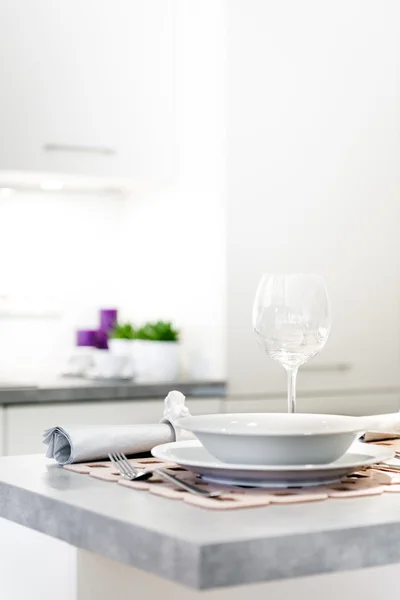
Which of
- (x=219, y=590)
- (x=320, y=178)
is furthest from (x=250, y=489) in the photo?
(x=320, y=178)

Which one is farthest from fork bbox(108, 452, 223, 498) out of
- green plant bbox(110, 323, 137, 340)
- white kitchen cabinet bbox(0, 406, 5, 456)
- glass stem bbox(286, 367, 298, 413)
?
green plant bbox(110, 323, 137, 340)

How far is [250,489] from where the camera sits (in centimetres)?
103

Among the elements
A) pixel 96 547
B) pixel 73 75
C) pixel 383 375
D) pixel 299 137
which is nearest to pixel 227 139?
pixel 299 137

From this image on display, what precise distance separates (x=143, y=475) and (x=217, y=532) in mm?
268

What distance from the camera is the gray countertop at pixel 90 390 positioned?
243cm

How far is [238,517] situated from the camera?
0.90 metres

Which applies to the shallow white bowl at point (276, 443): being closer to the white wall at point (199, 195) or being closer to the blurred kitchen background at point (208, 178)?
the blurred kitchen background at point (208, 178)

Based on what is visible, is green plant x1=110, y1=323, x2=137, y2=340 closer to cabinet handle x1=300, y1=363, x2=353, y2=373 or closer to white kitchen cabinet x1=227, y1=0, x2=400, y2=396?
white kitchen cabinet x1=227, y1=0, x2=400, y2=396

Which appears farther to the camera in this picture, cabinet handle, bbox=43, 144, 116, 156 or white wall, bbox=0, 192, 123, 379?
white wall, bbox=0, 192, 123, 379

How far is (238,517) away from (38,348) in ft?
7.36

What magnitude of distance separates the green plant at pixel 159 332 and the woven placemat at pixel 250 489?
164cm

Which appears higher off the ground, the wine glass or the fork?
the wine glass

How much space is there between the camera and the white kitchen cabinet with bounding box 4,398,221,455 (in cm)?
242

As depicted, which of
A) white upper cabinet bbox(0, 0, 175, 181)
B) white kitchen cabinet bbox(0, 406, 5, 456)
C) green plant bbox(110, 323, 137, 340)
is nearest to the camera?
white kitchen cabinet bbox(0, 406, 5, 456)
